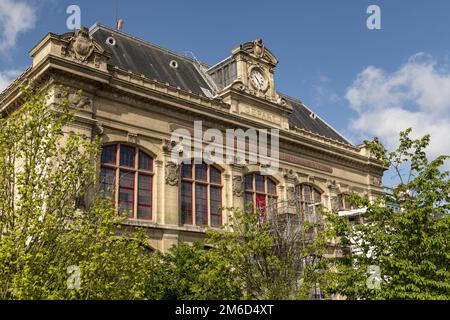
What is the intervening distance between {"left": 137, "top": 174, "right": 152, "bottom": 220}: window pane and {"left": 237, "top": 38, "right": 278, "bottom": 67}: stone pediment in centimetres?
1331

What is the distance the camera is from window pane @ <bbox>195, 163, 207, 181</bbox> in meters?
31.6

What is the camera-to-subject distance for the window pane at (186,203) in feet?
98.5

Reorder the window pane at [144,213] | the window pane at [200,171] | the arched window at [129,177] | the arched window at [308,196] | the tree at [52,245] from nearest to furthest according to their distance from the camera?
the tree at [52,245] → the arched window at [129,177] → the window pane at [144,213] → the window pane at [200,171] → the arched window at [308,196]

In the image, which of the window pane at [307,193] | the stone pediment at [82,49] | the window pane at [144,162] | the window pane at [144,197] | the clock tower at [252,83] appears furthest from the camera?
the window pane at [307,193]

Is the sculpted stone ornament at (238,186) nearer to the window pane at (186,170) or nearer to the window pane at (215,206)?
the window pane at (215,206)

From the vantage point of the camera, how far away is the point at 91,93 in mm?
27422

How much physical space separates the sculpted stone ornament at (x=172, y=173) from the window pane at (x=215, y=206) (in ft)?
10.4

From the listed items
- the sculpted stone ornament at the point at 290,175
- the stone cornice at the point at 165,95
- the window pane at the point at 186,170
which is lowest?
the window pane at the point at 186,170

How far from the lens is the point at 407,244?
1894 cm

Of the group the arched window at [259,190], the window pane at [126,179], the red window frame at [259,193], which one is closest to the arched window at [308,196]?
the arched window at [259,190]

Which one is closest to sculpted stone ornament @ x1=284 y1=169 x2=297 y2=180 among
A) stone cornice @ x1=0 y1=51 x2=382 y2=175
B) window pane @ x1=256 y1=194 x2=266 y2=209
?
stone cornice @ x1=0 y1=51 x2=382 y2=175

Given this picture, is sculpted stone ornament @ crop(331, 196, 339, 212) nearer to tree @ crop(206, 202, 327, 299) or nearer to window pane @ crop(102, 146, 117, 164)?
tree @ crop(206, 202, 327, 299)

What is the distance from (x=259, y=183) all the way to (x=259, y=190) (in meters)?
0.49
